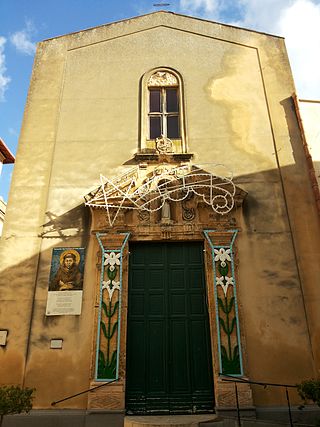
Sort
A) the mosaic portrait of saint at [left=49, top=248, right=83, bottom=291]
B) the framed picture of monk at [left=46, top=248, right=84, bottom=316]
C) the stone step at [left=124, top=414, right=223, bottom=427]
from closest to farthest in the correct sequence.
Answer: the stone step at [left=124, top=414, right=223, bottom=427], the framed picture of monk at [left=46, top=248, right=84, bottom=316], the mosaic portrait of saint at [left=49, top=248, right=83, bottom=291]

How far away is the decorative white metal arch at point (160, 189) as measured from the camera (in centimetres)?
887

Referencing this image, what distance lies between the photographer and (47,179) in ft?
31.4

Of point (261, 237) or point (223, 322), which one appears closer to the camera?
point (223, 322)

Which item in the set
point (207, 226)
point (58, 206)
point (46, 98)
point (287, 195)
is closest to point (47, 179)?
point (58, 206)

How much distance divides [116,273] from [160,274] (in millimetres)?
1011

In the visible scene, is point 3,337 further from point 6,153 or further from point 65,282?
point 6,153

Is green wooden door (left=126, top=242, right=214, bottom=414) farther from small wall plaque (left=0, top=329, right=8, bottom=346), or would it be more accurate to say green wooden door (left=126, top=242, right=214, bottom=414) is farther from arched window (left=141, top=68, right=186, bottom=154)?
arched window (left=141, top=68, right=186, bottom=154)

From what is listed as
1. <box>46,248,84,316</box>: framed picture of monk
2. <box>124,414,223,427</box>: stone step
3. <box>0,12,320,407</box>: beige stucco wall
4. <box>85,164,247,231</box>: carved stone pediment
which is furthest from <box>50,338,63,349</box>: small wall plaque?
<box>85,164,247,231</box>: carved stone pediment

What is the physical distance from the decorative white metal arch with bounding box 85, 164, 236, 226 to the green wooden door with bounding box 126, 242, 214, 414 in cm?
101

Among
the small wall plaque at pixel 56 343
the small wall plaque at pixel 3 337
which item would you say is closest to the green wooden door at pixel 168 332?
the small wall plaque at pixel 56 343

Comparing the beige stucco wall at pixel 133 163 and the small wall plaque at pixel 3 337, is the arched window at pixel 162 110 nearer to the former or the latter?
the beige stucco wall at pixel 133 163

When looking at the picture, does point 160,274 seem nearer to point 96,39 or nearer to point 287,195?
point 287,195

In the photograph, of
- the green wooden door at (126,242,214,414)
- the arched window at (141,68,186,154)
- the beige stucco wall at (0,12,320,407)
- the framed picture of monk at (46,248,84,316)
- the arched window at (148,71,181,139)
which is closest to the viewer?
the green wooden door at (126,242,214,414)

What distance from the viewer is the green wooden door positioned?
747cm
